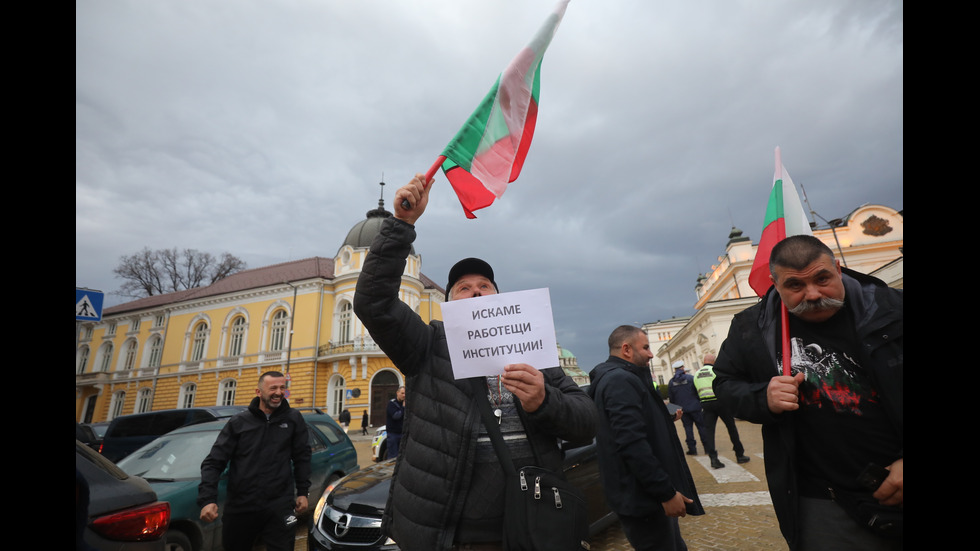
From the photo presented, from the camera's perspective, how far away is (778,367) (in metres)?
2.14

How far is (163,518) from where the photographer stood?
2488 mm

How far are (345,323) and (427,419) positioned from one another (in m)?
32.1

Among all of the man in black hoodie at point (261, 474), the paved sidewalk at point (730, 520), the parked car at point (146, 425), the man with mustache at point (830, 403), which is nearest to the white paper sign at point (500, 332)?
the man with mustache at point (830, 403)

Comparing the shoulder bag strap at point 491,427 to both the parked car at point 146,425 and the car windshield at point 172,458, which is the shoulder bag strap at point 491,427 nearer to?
the car windshield at point 172,458

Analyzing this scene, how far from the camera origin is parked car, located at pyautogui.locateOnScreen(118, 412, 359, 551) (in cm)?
430

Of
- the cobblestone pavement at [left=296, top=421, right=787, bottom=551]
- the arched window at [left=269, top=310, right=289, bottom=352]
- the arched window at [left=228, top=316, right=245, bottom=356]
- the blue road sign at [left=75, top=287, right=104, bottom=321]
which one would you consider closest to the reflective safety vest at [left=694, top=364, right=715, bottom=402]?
the cobblestone pavement at [left=296, top=421, right=787, bottom=551]

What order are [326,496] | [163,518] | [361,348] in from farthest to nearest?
1. [361,348]
2. [326,496]
3. [163,518]

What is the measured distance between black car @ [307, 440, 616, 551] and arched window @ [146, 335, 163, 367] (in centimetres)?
4097

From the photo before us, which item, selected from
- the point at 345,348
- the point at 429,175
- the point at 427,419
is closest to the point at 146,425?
the point at 427,419

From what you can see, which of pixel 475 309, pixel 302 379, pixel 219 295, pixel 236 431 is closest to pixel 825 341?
pixel 475 309

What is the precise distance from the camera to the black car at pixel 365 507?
378 centimetres

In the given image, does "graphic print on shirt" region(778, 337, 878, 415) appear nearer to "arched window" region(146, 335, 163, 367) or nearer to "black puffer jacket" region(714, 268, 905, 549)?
"black puffer jacket" region(714, 268, 905, 549)
